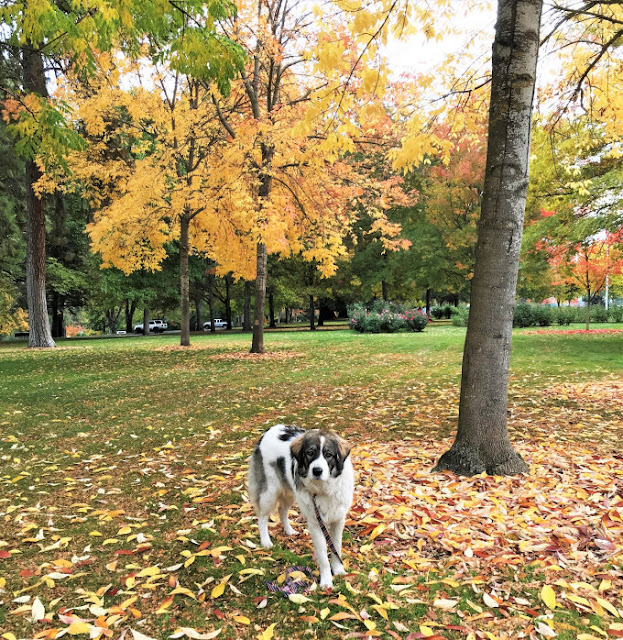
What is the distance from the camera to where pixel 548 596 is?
258 cm

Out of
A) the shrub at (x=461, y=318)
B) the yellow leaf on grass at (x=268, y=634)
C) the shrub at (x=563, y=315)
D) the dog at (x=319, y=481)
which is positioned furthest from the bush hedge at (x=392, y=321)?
the yellow leaf on grass at (x=268, y=634)

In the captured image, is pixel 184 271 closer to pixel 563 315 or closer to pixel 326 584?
pixel 326 584

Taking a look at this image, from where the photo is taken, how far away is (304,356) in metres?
14.5

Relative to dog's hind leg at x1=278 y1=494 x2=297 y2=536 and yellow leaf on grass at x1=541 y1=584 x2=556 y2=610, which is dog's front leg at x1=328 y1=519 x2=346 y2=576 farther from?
yellow leaf on grass at x1=541 y1=584 x2=556 y2=610

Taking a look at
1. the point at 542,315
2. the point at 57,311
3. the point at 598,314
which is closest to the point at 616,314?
the point at 598,314

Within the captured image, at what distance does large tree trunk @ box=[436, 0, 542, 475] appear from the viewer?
13.5 feet

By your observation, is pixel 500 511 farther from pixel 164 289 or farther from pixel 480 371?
pixel 164 289

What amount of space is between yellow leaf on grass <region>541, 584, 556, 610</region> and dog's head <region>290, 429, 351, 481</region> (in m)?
1.33

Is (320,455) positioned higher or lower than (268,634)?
higher

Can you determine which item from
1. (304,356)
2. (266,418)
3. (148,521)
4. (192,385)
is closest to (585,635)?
(148,521)

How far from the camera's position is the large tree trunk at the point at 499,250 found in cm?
412

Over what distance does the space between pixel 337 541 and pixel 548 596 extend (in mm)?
1235

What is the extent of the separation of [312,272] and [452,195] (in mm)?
10711

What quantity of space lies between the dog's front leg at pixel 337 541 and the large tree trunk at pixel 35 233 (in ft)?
59.0
